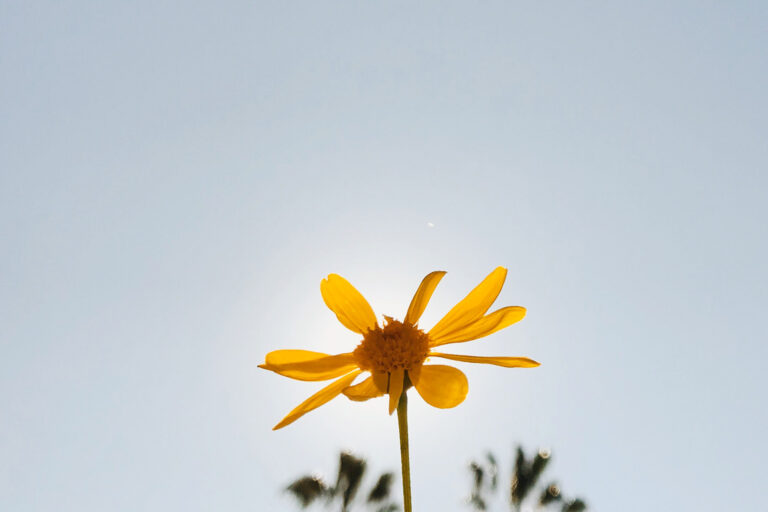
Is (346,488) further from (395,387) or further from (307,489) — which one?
(395,387)

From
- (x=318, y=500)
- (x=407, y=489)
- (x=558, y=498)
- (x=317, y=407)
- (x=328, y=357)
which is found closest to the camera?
(x=407, y=489)

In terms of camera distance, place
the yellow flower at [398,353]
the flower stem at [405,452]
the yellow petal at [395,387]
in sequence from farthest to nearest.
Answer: the yellow flower at [398,353] → the yellow petal at [395,387] → the flower stem at [405,452]

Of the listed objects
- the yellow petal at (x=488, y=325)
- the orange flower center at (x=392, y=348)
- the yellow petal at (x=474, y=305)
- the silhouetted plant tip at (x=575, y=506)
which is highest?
the yellow petal at (x=474, y=305)

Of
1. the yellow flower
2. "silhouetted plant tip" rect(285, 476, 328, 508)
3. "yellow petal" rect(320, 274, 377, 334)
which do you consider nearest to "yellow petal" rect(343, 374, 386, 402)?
the yellow flower

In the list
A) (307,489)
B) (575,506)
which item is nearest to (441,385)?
(307,489)

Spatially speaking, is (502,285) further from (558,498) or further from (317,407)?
(558,498)

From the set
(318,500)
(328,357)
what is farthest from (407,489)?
(318,500)

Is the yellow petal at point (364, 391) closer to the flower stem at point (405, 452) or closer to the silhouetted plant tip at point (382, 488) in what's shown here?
the flower stem at point (405, 452)

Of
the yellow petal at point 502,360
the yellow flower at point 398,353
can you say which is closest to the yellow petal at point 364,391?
the yellow flower at point 398,353
